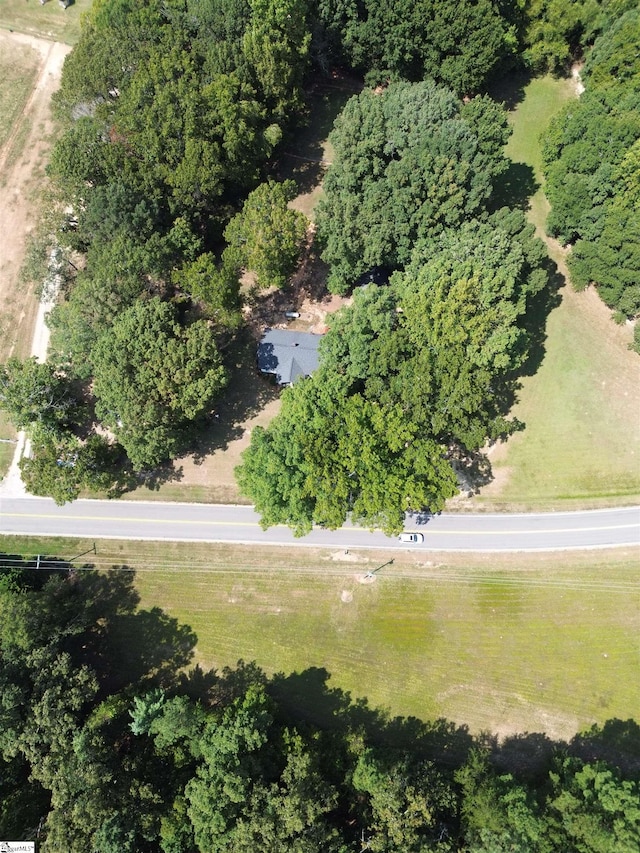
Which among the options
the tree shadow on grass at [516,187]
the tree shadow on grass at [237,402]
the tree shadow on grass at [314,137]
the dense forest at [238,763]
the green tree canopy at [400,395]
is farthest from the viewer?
the tree shadow on grass at [314,137]

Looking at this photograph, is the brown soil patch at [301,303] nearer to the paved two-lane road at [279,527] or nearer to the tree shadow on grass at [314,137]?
the tree shadow on grass at [314,137]

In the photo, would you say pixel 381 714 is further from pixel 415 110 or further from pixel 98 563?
pixel 415 110

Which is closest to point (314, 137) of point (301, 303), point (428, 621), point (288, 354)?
point (301, 303)

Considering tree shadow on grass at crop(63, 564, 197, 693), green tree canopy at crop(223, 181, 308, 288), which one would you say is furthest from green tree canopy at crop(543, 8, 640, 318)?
tree shadow on grass at crop(63, 564, 197, 693)

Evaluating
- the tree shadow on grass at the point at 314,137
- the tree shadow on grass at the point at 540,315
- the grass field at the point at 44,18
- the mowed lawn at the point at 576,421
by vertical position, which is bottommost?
the mowed lawn at the point at 576,421

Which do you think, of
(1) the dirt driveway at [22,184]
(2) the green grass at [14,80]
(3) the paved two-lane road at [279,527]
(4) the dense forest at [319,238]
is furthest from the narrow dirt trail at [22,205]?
(4) the dense forest at [319,238]

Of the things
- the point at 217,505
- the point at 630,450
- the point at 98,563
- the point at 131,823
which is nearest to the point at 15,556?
the point at 98,563

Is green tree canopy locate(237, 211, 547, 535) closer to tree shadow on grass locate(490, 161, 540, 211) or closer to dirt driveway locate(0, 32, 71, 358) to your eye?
tree shadow on grass locate(490, 161, 540, 211)

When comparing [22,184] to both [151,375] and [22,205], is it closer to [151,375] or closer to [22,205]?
[22,205]
